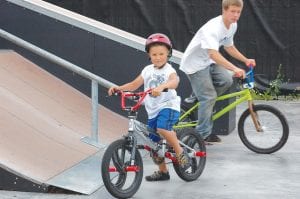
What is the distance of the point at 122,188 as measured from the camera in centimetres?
561

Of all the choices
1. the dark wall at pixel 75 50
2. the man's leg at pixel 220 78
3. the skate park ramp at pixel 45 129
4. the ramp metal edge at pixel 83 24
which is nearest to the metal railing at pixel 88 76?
the skate park ramp at pixel 45 129

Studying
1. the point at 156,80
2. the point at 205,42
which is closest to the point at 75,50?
the point at 205,42

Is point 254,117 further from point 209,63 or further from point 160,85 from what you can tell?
point 160,85

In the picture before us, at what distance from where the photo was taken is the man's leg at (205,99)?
7238 mm

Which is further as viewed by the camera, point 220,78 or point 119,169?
point 220,78

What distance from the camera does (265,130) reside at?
283 inches

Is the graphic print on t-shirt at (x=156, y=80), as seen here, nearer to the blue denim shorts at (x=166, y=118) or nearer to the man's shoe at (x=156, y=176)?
the blue denim shorts at (x=166, y=118)

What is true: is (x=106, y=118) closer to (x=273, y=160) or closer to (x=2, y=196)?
(x=273, y=160)

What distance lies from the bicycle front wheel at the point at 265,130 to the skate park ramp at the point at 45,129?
5.15 feet

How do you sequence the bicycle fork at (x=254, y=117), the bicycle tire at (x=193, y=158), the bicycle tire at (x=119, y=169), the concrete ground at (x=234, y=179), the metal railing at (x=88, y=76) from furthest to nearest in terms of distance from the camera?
the bicycle fork at (x=254, y=117) → the metal railing at (x=88, y=76) → the bicycle tire at (x=193, y=158) → the concrete ground at (x=234, y=179) → the bicycle tire at (x=119, y=169)

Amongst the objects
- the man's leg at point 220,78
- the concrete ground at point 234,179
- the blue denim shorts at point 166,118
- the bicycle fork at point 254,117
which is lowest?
the concrete ground at point 234,179

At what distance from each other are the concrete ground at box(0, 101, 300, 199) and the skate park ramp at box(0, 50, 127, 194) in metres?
0.26

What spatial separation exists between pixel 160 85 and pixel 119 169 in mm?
770

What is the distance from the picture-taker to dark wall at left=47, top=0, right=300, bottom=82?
39.5 ft
